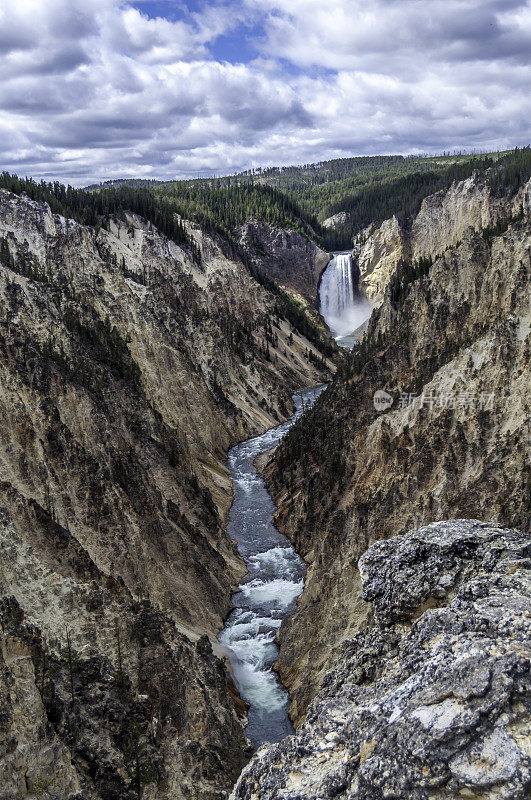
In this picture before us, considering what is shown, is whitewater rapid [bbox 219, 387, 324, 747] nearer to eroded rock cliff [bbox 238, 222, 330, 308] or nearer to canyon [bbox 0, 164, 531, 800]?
canyon [bbox 0, 164, 531, 800]

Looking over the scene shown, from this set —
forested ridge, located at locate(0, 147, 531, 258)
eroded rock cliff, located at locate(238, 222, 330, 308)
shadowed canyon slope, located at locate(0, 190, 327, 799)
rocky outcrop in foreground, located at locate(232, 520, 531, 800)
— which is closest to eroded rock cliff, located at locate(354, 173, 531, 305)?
forested ridge, located at locate(0, 147, 531, 258)

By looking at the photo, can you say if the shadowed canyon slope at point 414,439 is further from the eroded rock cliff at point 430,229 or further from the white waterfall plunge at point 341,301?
the white waterfall plunge at point 341,301

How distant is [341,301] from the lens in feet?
397

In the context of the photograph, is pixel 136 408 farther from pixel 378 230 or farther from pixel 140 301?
pixel 378 230

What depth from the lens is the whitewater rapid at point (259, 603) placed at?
80.3 ft

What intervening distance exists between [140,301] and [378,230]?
71.9m

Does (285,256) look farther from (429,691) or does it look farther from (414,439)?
(429,691)

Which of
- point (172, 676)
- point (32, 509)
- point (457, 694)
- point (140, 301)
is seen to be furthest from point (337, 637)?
point (140, 301)

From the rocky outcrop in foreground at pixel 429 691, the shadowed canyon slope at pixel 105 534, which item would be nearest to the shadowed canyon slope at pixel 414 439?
the shadowed canyon slope at pixel 105 534

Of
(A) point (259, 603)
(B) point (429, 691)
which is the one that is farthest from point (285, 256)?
(B) point (429, 691)

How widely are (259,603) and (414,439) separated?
11.4 meters

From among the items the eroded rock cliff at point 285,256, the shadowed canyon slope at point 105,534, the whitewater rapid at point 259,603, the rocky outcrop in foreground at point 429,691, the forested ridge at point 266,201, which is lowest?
the whitewater rapid at point 259,603

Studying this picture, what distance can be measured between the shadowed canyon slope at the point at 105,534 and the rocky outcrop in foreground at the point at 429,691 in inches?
338

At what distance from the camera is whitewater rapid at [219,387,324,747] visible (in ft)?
80.3
